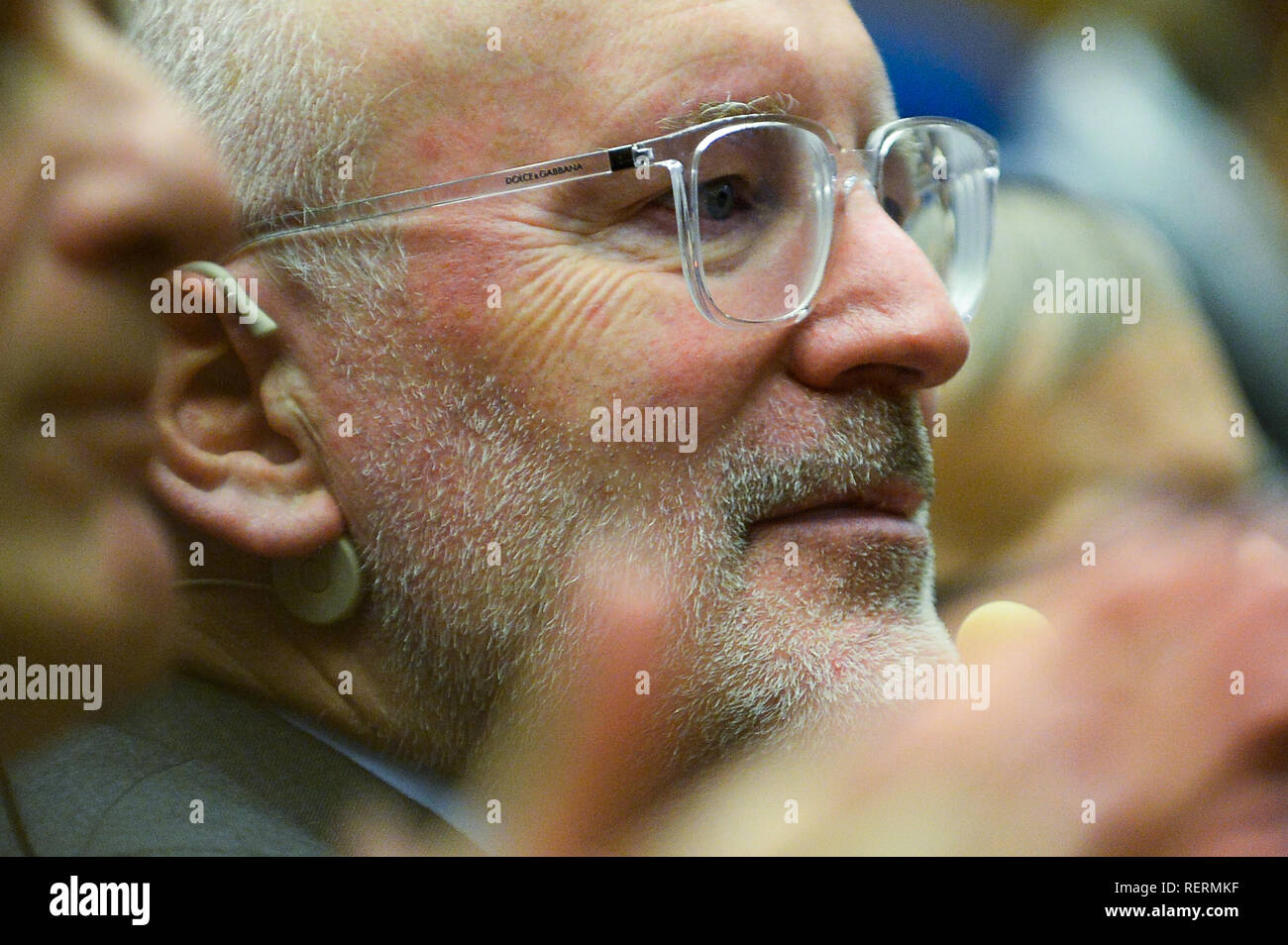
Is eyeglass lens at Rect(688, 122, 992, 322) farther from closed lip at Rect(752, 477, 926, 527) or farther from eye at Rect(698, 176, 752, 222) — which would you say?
closed lip at Rect(752, 477, 926, 527)

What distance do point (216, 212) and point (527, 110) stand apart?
10.4 inches

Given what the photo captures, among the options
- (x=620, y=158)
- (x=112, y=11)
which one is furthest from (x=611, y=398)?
(x=112, y=11)

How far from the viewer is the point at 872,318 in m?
1.04

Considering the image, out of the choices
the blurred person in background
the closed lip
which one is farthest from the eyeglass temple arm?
the closed lip

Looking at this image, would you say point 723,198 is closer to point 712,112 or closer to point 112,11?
point 712,112

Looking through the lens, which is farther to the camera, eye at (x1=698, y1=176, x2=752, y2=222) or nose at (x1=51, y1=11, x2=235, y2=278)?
eye at (x1=698, y1=176, x2=752, y2=222)

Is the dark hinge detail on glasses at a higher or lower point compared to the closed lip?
higher

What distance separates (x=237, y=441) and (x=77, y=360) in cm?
16

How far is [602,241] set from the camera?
1.06 meters

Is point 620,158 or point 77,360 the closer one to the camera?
point 77,360

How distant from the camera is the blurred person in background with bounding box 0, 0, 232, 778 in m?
0.87

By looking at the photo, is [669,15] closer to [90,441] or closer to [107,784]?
[90,441]

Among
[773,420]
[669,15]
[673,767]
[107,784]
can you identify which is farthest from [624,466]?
[107,784]
